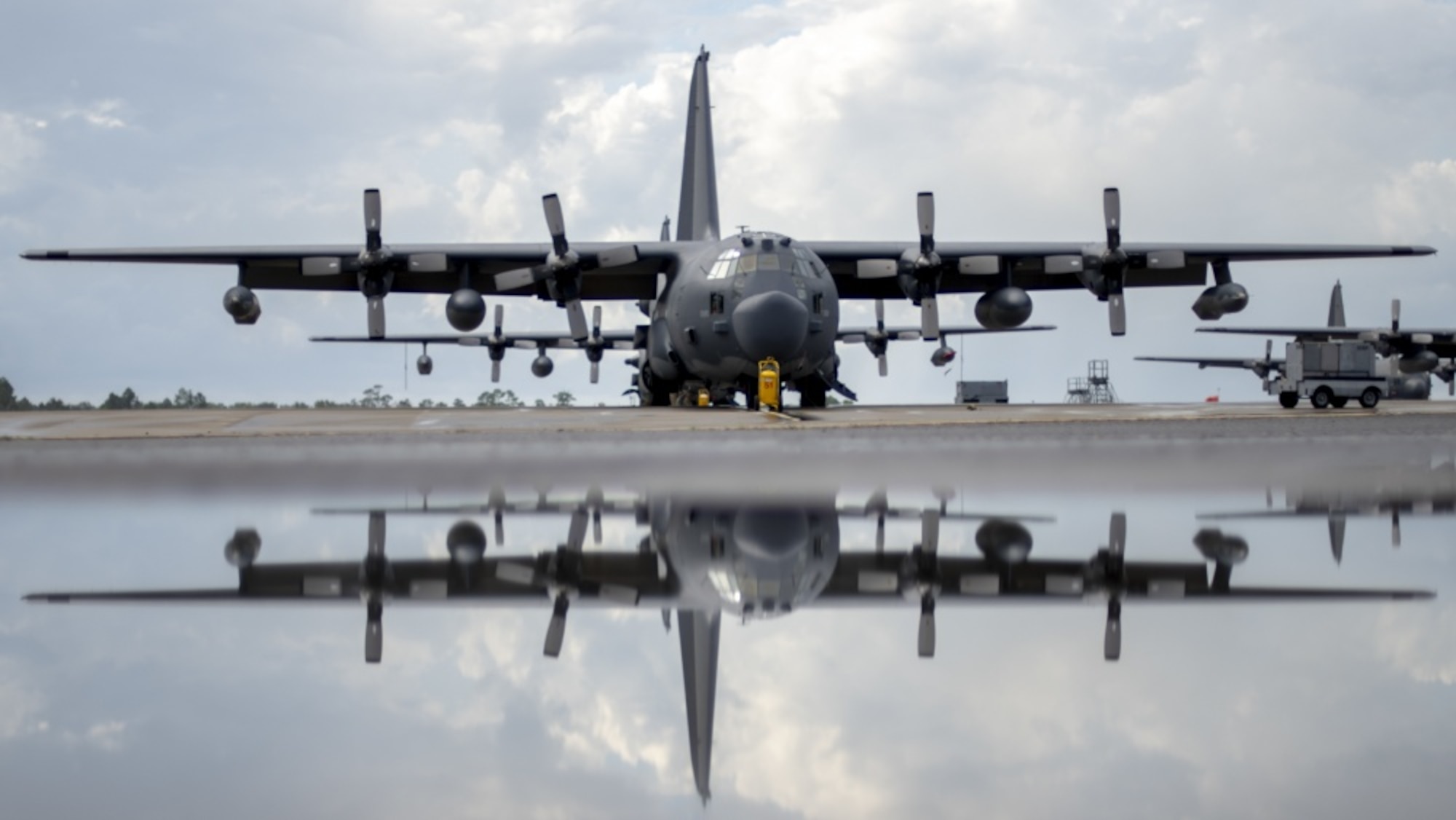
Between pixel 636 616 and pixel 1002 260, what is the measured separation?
32276 millimetres

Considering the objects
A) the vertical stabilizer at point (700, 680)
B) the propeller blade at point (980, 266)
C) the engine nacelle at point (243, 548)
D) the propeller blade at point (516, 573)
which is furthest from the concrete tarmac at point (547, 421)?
the vertical stabilizer at point (700, 680)

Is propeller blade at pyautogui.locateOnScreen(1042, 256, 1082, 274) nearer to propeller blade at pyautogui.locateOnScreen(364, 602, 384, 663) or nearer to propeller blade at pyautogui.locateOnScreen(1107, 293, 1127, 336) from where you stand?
propeller blade at pyautogui.locateOnScreen(1107, 293, 1127, 336)

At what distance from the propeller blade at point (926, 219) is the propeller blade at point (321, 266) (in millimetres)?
15359

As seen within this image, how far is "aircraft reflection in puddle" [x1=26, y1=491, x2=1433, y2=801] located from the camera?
514 cm

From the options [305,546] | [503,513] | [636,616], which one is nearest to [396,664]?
[636,616]

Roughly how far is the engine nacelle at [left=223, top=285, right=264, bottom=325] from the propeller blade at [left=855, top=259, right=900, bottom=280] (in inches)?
631

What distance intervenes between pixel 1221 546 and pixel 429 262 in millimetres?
27302

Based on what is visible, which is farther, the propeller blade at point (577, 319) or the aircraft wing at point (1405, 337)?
the aircraft wing at point (1405, 337)

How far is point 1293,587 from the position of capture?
5785 mm

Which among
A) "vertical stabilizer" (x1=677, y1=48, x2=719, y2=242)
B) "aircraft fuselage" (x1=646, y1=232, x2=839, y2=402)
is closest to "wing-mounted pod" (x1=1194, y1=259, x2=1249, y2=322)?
"aircraft fuselage" (x1=646, y1=232, x2=839, y2=402)

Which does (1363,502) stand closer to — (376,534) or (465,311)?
(376,534)

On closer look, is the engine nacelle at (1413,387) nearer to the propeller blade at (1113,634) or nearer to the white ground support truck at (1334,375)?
the white ground support truck at (1334,375)

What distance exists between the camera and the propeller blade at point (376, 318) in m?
30.3

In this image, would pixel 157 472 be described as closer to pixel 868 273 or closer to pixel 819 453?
pixel 819 453
